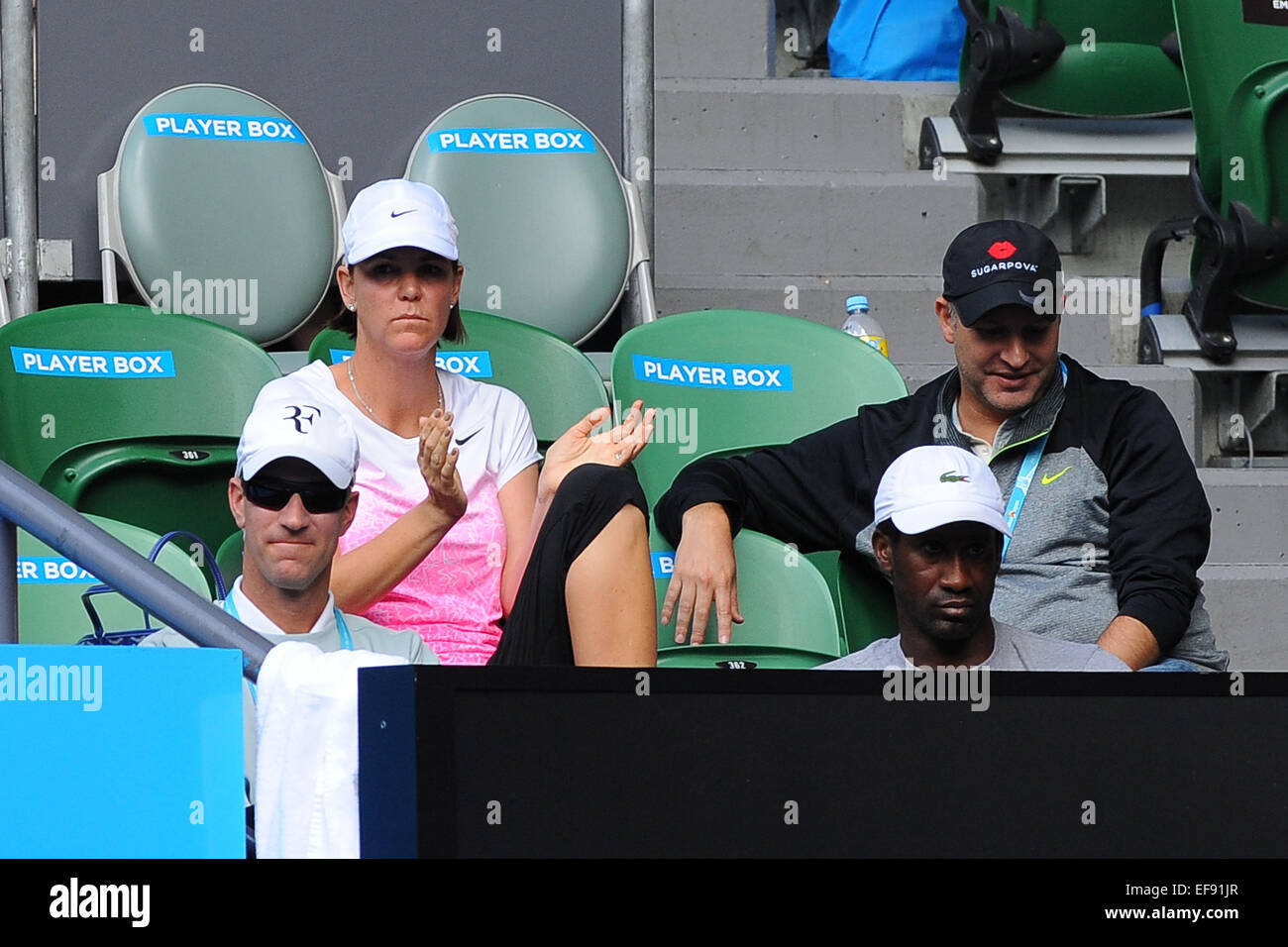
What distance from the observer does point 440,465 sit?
2.61m

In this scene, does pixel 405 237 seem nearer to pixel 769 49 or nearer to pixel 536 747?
pixel 536 747

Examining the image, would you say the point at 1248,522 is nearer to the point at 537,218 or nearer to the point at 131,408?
the point at 537,218

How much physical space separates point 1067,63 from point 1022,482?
2.06 metres

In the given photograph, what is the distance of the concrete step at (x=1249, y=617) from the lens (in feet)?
12.6

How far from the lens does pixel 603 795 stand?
1.11m

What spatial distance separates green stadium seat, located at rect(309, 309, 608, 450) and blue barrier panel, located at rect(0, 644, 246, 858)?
214 cm

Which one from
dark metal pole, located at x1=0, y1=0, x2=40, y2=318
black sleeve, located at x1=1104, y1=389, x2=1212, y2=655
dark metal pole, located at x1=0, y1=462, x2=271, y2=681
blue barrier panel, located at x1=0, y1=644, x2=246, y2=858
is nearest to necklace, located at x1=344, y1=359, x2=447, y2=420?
black sleeve, located at x1=1104, y1=389, x2=1212, y2=655

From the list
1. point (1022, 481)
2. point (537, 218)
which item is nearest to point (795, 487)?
point (1022, 481)

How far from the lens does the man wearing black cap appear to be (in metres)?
2.81

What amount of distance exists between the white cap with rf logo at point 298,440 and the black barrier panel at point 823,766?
1147 mm

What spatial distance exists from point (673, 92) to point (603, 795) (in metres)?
3.85

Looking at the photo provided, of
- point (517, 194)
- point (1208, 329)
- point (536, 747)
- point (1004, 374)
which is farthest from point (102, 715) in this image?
point (1208, 329)

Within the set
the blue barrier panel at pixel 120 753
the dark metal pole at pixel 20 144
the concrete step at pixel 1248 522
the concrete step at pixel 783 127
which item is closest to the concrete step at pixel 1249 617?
the concrete step at pixel 1248 522
